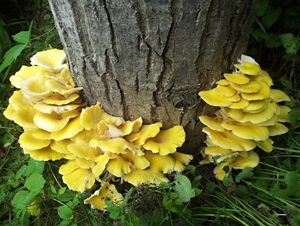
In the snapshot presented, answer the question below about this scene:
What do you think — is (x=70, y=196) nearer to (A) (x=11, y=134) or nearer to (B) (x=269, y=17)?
(A) (x=11, y=134)

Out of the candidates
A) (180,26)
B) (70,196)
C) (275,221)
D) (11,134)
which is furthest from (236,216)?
(11,134)

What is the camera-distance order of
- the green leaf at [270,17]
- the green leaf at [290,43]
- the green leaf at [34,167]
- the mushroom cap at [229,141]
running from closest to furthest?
the mushroom cap at [229,141] < the green leaf at [34,167] < the green leaf at [290,43] < the green leaf at [270,17]

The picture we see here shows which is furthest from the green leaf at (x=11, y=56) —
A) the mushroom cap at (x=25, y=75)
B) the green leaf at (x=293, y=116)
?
the green leaf at (x=293, y=116)

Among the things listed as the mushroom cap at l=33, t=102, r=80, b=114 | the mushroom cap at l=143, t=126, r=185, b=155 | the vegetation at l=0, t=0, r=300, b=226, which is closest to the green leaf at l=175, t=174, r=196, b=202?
the vegetation at l=0, t=0, r=300, b=226

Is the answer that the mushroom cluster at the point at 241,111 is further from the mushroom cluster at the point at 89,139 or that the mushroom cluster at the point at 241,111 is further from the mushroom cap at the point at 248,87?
the mushroom cluster at the point at 89,139

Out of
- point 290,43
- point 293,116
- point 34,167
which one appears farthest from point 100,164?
point 290,43
